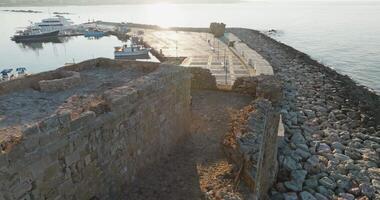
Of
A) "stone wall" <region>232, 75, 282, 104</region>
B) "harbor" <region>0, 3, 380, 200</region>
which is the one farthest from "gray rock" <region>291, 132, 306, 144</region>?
"stone wall" <region>232, 75, 282, 104</region>

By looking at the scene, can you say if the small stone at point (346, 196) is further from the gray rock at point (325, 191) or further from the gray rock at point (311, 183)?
the gray rock at point (311, 183)

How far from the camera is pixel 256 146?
A: 10742 mm

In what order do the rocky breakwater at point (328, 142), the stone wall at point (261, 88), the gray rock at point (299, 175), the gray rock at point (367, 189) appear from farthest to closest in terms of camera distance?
the stone wall at point (261, 88) → the gray rock at point (299, 175) → the rocky breakwater at point (328, 142) → the gray rock at point (367, 189)

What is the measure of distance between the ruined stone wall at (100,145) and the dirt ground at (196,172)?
45 centimetres

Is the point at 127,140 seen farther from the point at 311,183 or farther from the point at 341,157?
the point at 341,157

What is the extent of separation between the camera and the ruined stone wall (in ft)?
20.6

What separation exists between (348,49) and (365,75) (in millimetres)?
21372

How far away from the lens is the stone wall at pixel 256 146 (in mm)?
10078

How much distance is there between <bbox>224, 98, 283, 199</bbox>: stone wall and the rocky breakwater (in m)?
1.74

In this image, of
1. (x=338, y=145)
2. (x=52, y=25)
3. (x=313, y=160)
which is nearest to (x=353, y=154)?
(x=338, y=145)

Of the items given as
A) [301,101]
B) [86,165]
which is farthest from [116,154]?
[301,101]

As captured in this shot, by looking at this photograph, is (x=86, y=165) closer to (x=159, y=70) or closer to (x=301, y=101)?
(x=159, y=70)

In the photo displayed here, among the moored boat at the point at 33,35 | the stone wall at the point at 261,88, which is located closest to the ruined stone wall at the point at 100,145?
the stone wall at the point at 261,88

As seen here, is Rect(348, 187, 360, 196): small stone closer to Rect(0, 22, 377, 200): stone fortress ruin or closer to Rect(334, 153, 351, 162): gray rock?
Rect(0, 22, 377, 200): stone fortress ruin
